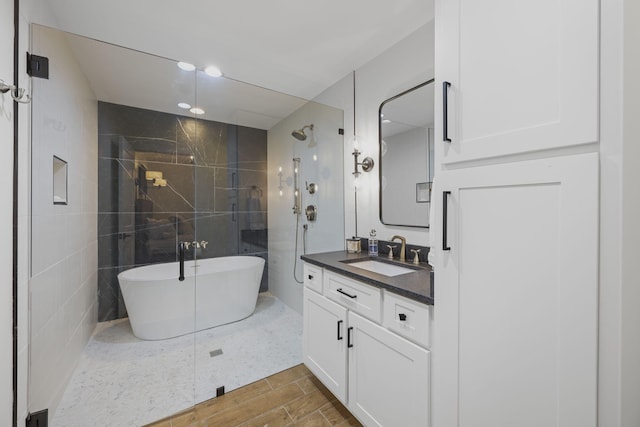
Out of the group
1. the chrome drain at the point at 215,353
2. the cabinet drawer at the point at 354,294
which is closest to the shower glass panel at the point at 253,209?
the chrome drain at the point at 215,353

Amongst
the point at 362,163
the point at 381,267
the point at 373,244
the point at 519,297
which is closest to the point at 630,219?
the point at 519,297

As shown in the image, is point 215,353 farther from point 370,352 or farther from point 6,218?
point 6,218

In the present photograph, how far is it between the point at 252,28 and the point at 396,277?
189cm

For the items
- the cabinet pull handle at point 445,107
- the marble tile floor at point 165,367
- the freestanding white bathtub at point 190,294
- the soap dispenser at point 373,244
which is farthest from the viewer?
the freestanding white bathtub at point 190,294

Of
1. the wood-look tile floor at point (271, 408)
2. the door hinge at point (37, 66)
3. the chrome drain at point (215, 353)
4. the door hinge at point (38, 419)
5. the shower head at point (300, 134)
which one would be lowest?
the wood-look tile floor at point (271, 408)

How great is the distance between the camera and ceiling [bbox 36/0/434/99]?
1589mm

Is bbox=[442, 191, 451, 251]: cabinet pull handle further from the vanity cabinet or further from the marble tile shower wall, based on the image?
the marble tile shower wall

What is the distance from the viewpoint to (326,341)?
169 centimetres

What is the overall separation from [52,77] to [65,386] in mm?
2029

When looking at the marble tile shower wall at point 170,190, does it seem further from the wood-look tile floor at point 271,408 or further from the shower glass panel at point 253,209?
the wood-look tile floor at point 271,408

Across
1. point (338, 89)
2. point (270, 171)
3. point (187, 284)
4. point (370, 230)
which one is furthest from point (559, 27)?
point (187, 284)

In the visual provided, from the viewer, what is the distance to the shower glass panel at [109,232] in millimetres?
1522

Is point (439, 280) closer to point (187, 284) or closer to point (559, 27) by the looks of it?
point (559, 27)

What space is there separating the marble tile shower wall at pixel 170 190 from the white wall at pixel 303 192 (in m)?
0.14
